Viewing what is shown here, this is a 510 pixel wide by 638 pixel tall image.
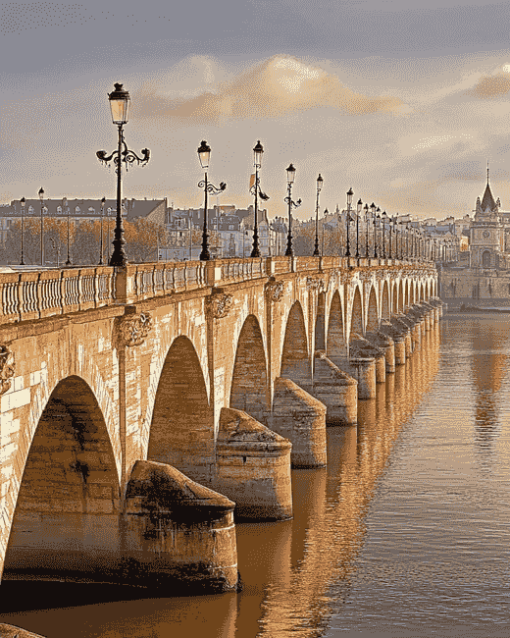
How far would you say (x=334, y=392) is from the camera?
142ft

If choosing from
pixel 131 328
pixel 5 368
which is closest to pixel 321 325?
pixel 131 328

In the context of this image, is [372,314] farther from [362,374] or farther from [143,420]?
[143,420]

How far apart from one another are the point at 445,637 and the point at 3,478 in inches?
364

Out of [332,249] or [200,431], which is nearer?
[200,431]

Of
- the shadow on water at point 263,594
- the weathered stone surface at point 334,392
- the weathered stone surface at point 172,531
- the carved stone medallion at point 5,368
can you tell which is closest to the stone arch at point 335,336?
the weathered stone surface at point 334,392

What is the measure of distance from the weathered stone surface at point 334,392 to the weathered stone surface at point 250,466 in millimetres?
15201

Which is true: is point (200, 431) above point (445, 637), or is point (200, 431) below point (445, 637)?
above

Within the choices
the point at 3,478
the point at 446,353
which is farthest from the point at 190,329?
the point at 446,353

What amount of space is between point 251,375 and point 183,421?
23.6ft

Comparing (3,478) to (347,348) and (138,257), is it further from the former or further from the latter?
(138,257)

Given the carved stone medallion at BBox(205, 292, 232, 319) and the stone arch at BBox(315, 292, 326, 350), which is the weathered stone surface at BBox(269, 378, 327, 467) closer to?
the carved stone medallion at BBox(205, 292, 232, 319)

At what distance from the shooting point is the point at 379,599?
2241 centimetres

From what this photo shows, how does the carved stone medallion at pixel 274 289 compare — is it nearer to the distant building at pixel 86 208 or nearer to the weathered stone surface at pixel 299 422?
the weathered stone surface at pixel 299 422

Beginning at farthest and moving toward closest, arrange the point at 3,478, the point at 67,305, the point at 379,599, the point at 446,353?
1. the point at 446,353
2. the point at 379,599
3. the point at 67,305
4. the point at 3,478
